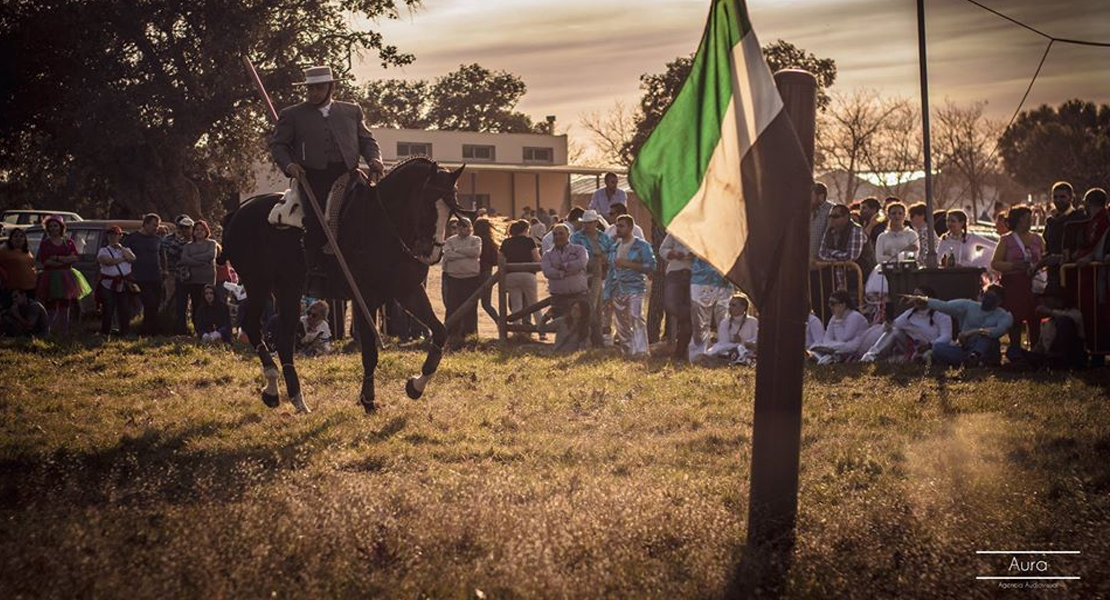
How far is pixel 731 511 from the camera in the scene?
7309 mm

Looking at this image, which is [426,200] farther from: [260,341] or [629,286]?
[629,286]

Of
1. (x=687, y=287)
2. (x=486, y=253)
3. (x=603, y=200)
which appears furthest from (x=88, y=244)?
(x=687, y=287)

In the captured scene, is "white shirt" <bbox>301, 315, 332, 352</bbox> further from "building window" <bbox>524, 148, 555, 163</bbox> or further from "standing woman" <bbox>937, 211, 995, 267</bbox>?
"building window" <bbox>524, 148, 555, 163</bbox>

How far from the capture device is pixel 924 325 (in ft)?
51.4

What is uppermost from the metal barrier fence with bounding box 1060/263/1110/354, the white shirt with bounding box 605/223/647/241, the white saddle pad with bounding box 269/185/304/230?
the white saddle pad with bounding box 269/185/304/230

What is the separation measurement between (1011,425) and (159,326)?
16220 mm

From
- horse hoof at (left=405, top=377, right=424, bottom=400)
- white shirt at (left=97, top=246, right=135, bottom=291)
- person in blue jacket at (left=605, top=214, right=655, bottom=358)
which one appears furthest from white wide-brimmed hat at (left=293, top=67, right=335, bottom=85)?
white shirt at (left=97, top=246, right=135, bottom=291)

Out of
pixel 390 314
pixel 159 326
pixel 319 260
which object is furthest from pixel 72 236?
pixel 319 260

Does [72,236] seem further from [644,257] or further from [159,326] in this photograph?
[644,257]

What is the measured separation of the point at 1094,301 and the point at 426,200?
7.81 m

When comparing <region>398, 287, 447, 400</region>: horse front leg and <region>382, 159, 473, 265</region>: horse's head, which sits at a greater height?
<region>382, 159, 473, 265</region>: horse's head

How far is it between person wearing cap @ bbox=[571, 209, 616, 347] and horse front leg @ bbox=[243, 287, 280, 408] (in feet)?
22.6

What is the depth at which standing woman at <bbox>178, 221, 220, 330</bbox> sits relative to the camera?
2150 cm

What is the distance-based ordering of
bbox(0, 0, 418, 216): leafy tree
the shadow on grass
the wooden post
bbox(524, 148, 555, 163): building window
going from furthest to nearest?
bbox(524, 148, 555, 163): building window, bbox(0, 0, 418, 216): leafy tree, the wooden post, the shadow on grass
